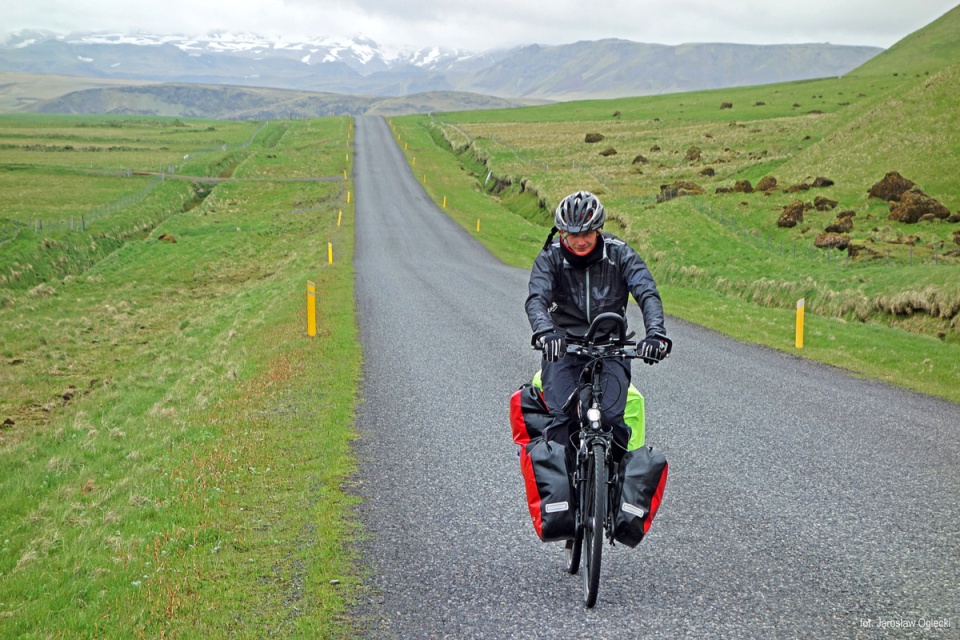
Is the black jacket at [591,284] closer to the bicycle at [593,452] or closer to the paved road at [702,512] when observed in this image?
the bicycle at [593,452]

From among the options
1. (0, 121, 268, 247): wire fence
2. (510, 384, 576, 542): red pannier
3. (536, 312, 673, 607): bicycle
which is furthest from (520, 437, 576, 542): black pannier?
(0, 121, 268, 247): wire fence

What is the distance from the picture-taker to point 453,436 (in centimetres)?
1073

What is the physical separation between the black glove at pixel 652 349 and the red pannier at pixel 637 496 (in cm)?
72

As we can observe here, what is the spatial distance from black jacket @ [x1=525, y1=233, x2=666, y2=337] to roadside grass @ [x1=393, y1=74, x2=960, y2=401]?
907 centimetres

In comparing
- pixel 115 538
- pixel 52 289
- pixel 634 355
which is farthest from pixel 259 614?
pixel 52 289

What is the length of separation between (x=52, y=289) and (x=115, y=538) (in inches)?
1036

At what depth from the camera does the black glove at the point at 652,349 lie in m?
5.89

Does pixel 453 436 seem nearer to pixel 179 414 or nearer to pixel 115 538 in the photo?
pixel 115 538

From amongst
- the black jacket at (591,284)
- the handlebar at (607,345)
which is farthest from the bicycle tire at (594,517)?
the black jacket at (591,284)

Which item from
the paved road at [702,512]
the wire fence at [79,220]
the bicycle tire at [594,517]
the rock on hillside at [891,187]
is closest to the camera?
the bicycle tire at [594,517]

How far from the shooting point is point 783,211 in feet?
130

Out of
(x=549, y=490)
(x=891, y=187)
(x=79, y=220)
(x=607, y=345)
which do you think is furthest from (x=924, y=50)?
(x=549, y=490)

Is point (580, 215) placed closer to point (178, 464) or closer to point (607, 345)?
point (607, 345)

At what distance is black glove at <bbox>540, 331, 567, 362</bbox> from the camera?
232 inches
